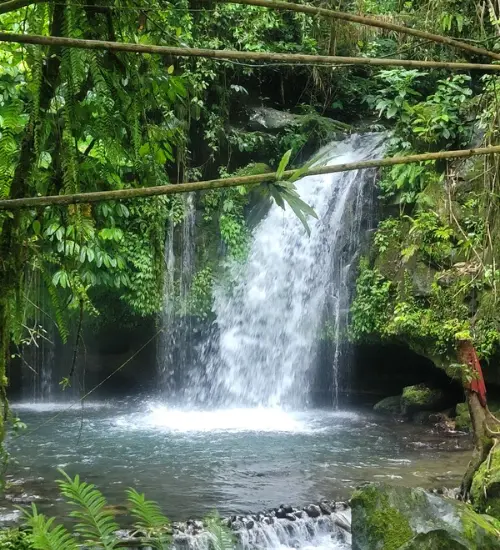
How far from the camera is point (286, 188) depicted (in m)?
1.78

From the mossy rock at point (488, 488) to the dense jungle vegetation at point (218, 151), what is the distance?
0.75 m

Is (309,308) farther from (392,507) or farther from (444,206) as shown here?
(392,507)

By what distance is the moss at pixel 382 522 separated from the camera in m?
4.64

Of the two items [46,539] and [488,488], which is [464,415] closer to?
[488,488]

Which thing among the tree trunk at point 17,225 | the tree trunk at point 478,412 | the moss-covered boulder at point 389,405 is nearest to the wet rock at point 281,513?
the tree trunk at point 478,412

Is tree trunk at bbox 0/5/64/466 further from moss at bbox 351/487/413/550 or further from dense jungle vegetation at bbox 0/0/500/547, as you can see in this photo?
moss at bbox 351/487/413/550

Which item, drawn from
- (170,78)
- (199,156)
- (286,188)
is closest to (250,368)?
(199,156)

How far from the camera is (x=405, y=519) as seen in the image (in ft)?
15.4

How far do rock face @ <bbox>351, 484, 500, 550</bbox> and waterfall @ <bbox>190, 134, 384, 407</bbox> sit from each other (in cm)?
584

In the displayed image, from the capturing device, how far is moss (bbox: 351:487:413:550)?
4641 millimetres

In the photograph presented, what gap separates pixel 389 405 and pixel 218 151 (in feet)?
17.4

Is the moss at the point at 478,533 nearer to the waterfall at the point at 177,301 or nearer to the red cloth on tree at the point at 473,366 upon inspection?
the red cloth on tree at the point at 473,366

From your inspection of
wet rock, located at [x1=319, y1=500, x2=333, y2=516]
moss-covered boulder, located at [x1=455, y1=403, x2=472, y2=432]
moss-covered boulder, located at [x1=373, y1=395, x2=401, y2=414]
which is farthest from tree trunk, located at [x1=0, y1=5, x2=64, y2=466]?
moss-covered boulder, located at [x1=373, y1=395, x2=401, y2=414]

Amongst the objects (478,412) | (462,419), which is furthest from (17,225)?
(462,419)
